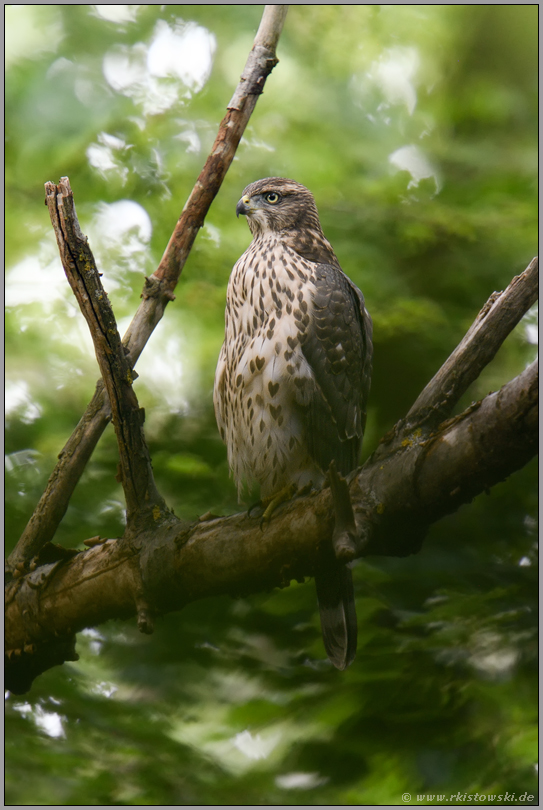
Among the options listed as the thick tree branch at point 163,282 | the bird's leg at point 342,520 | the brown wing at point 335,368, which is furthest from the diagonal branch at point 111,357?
the bird's leg at point 342,520

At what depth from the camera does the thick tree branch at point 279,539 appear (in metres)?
1.64

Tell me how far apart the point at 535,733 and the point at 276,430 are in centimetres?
159

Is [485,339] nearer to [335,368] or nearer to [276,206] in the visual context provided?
[335,368]

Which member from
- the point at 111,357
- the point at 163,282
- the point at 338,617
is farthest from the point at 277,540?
the point at 163,282

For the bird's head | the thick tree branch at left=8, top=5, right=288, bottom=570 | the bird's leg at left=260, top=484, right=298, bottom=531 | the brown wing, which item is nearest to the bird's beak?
the bird's head

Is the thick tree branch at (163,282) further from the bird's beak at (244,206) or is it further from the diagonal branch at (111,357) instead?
the bird's beak at (244,206)

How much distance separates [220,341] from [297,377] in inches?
35.0

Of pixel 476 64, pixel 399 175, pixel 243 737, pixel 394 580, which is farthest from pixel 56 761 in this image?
pixel 476 64

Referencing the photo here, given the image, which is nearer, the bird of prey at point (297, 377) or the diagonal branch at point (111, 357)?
the diagonal branch at point (111, 357)

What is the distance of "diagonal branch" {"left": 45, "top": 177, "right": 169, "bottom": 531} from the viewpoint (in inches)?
85.2

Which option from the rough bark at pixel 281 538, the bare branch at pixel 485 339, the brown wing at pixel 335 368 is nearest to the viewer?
the rough bark at pixel 281 538

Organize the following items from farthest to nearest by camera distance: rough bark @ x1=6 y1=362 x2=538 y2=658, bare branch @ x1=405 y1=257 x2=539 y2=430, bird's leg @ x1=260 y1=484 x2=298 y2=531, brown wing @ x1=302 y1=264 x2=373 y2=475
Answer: brown wing @ x1=302 y1=264 x2=373 y2=475, bird's leg @ x1=260 y1=484 x2=298 y2=531, bare branch @ x1=405 y1=257 x2=539 y2=430, rough bark @ x1=6 y1=362 x2=538 y2=658

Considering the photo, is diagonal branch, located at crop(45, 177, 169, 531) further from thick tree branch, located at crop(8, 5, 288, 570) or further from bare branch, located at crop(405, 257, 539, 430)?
bare branch, located at crop(405, 257, 539, 430)

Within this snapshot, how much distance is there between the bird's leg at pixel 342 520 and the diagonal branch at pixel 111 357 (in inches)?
39.0
